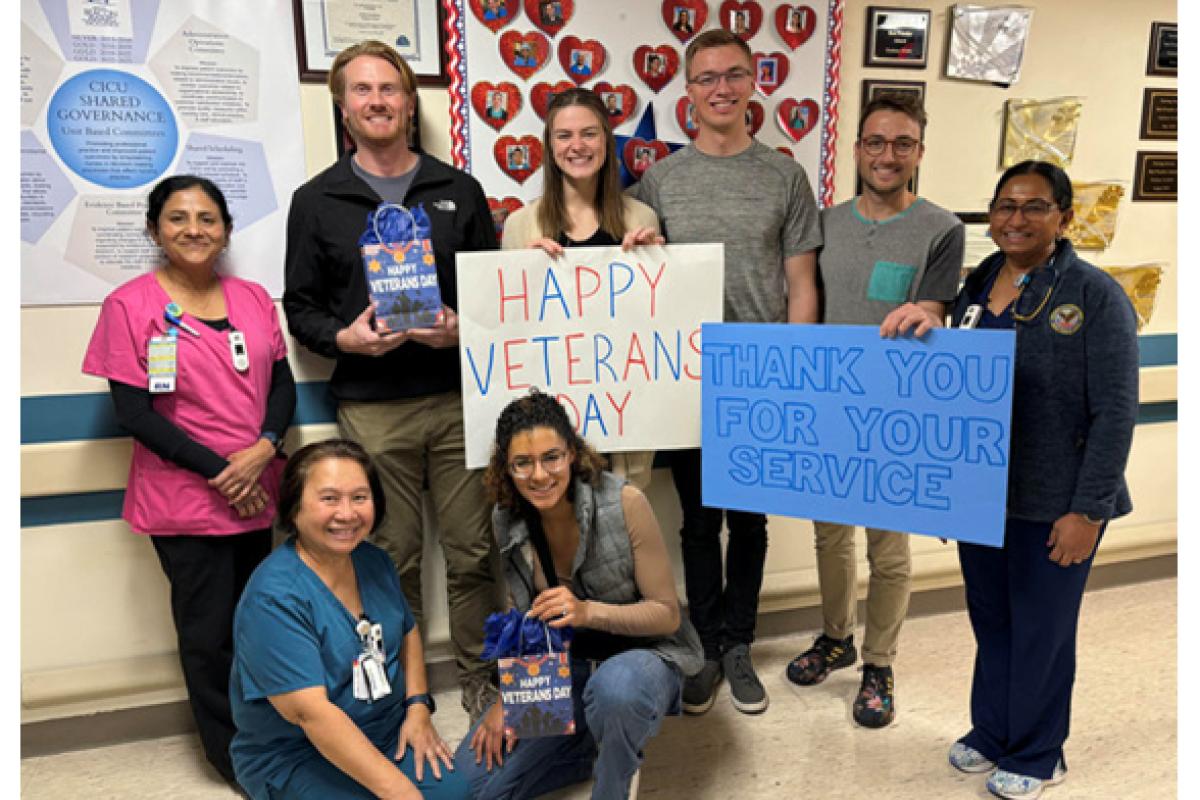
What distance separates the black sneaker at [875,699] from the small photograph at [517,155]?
184 cm

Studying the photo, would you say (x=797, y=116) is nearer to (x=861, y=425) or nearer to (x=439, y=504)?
(x=861, y=425)

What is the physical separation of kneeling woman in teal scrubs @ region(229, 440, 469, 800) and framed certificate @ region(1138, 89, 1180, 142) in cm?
304

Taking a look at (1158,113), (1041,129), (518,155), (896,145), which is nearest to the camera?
(896,145)

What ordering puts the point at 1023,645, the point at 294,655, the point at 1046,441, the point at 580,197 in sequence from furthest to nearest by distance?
the point at 580,197 < the point at 1023,645 < the point at 1046,441 < the point at 294,655

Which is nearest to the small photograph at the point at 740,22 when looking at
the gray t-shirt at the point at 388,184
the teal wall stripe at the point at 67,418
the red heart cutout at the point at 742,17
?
the red heart cutout at the point at 742,17

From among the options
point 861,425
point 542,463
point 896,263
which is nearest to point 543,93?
point 896,263

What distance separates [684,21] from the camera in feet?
7.81

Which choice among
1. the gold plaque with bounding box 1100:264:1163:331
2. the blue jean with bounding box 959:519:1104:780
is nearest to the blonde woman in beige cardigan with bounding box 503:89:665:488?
the blue jean with bounding box 959:519:1104:780

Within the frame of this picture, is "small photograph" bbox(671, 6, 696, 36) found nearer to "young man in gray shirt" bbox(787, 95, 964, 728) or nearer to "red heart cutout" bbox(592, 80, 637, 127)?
"red heart cutout" bbox(592, 80, 637, 127)

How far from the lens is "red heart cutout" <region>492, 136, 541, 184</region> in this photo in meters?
2.33

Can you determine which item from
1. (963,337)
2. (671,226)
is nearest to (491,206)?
(671,226)

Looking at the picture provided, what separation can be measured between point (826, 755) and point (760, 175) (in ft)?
5.26

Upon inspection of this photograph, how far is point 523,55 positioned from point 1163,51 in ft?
7.80

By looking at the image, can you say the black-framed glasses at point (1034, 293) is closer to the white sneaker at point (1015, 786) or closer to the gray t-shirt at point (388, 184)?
the white sneaker at point (1015, 786)
